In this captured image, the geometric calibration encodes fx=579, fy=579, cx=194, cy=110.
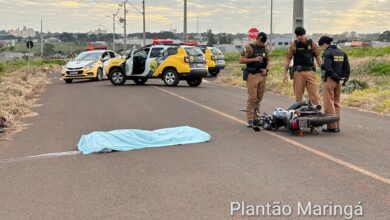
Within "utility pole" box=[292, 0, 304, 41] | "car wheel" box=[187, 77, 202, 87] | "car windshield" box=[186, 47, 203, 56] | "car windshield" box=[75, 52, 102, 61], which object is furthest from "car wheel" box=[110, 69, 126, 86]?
"utility pole" box=[292, 0, 304, 41]

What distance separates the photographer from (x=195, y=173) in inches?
295

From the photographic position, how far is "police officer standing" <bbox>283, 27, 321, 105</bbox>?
11.1 m

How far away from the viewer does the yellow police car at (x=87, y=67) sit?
3081cm

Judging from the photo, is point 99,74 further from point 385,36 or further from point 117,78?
point 385,36

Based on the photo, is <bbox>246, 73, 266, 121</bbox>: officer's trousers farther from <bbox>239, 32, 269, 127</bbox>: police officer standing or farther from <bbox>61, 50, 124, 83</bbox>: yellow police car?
<bbox>61, 50, 124, 83</bbox>: yellow police car

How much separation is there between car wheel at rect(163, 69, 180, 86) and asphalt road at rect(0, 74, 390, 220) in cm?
1234

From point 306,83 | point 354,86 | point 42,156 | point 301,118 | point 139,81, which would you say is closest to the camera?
point 42,156

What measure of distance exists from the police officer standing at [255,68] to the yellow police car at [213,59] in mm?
22986

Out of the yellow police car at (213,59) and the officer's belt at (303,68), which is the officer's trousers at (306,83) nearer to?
the officer's belt at (303,68)

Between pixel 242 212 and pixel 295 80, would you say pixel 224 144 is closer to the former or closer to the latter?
pixel 295 80

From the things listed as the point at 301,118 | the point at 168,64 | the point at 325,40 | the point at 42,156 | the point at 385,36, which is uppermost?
the point at 385,36

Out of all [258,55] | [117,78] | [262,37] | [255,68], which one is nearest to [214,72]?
[117,78]

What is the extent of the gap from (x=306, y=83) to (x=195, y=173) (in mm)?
4584

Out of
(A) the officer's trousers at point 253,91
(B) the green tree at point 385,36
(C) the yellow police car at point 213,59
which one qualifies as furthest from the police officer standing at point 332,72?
(B) the green tree at point 385,36
